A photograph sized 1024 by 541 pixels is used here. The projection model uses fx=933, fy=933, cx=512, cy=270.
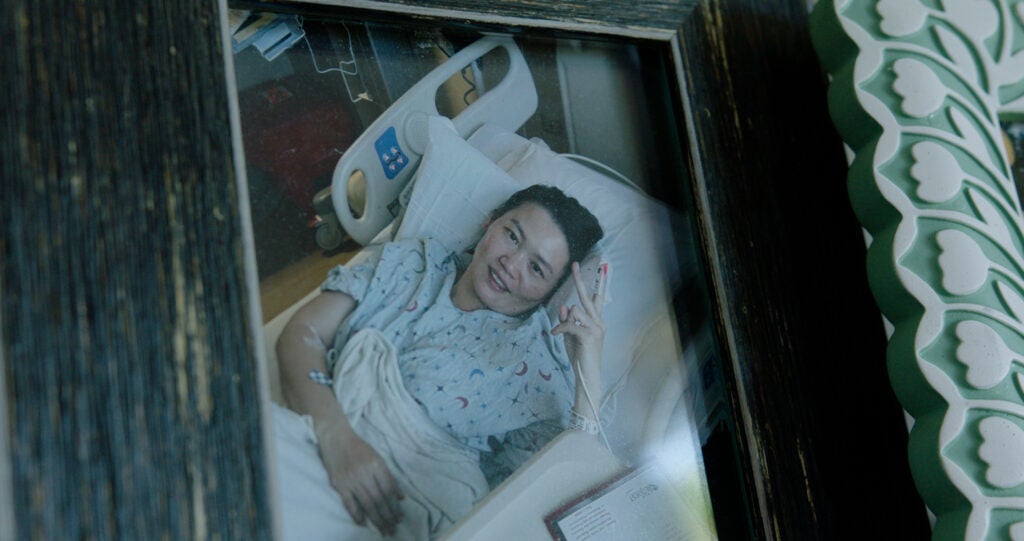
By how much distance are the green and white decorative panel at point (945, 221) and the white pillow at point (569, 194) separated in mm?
131

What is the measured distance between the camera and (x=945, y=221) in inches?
21.7

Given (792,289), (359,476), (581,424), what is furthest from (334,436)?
(792,289)

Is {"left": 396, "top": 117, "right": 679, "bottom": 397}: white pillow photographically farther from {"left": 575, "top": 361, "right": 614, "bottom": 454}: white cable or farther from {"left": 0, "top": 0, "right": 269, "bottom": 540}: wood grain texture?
{"left": 0, "top": 0, "right": 269, "bottom": 540}: wood grain texture

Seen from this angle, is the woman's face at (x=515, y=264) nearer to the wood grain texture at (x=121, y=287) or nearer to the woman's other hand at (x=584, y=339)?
the woman's other hand at (x=584, y=339)

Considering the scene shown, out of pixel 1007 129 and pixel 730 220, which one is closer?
pixel 730 220

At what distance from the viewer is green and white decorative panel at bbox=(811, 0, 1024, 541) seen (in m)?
0.51

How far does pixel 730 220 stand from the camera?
23.3 inches

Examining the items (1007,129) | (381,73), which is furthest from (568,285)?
(1007,129)

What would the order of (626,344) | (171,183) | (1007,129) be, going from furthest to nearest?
1. (1007,129)
2. (626,344)
3. (171,183)

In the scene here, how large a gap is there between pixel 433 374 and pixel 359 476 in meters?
0.07

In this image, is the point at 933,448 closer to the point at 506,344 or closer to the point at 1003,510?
the point at 1003,510

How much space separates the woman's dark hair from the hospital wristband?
0.08m

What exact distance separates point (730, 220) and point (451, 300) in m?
0.19

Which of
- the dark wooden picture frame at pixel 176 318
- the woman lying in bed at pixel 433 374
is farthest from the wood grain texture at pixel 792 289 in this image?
the woman lying in bed at pixel 433 374
